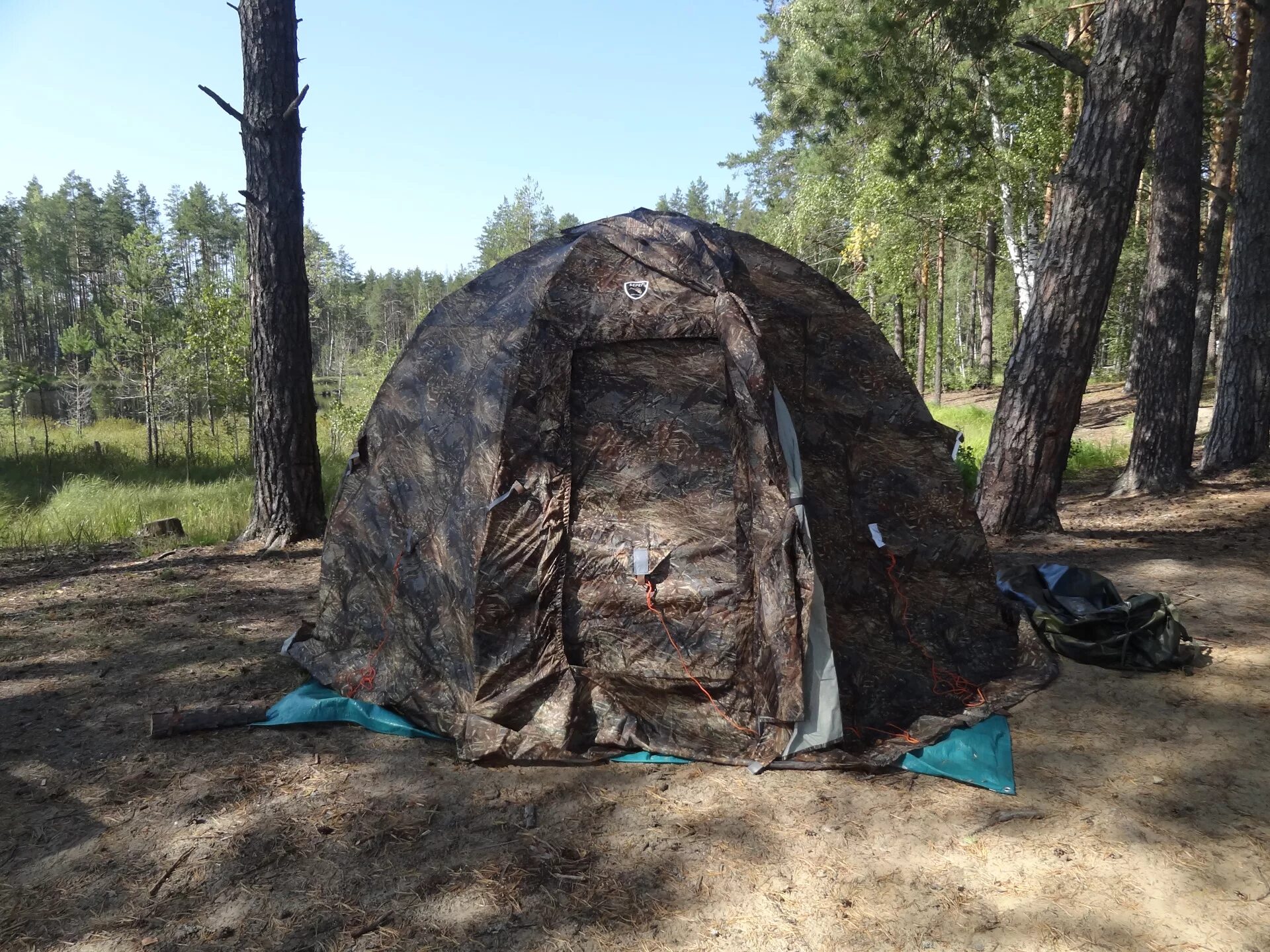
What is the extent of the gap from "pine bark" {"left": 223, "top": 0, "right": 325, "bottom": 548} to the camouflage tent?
134 inches

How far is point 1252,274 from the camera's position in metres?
9.17

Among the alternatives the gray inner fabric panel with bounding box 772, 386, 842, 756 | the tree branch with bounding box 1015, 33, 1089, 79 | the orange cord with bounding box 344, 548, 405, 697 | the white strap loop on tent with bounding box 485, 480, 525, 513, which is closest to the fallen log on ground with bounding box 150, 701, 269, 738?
the orange cord with bounding box 344, 548, 405, 697

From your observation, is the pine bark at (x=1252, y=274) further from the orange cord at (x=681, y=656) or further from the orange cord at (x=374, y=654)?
the orange cord at (x=374, y=654)

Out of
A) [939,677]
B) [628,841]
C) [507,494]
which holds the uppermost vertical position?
[507,494]

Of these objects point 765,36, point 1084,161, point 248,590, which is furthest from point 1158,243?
point 765,36

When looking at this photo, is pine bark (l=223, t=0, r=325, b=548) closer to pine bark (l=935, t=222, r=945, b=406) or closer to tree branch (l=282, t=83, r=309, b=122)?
tree branch (l=282, t=83, r=309, b=122)

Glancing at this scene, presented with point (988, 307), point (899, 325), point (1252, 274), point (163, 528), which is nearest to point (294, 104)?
point (163, 528)

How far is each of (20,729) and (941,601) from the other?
5.10m

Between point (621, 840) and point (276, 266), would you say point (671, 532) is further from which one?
point (276, 266)

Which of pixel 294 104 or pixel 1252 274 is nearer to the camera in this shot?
pixel 294 104

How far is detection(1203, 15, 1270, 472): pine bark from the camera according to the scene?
9094mm

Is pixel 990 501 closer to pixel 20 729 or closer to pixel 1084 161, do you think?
pixel 1084 161

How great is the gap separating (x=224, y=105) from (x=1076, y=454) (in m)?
11.7

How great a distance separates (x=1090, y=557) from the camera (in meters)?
6.73
